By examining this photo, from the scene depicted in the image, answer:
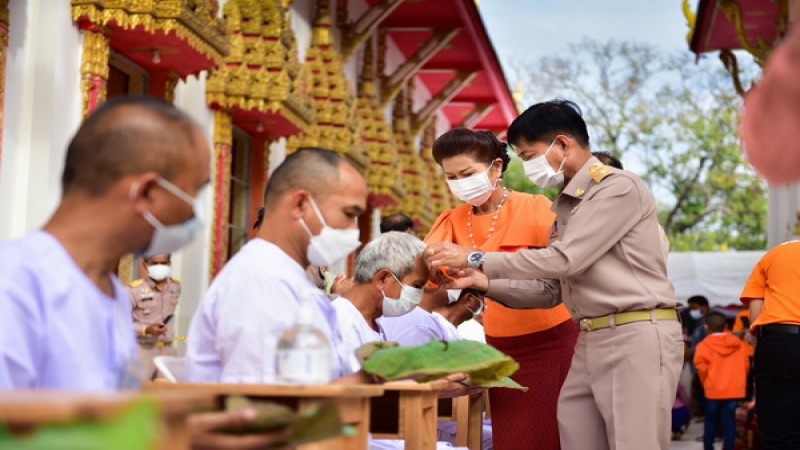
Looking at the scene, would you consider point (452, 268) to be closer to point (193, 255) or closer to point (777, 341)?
point (777, 341)

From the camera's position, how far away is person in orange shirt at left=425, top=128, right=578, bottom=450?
18.0 ft

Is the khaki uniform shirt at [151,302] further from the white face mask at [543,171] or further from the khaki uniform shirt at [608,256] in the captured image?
the khaki uniform shirt at [608,256]

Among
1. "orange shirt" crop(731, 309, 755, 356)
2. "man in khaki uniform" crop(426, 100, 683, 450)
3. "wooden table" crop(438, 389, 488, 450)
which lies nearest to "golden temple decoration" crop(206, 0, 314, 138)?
"wooden table" crop(438, 389, 488, 450)

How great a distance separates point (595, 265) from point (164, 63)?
4444 mm

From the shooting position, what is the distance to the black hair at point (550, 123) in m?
5.12

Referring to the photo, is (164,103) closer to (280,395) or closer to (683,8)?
(280,395)

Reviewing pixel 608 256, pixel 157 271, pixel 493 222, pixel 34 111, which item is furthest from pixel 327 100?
pixel 608 256

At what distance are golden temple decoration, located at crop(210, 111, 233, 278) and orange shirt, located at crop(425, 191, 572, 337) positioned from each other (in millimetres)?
3870

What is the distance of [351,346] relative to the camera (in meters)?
4.47

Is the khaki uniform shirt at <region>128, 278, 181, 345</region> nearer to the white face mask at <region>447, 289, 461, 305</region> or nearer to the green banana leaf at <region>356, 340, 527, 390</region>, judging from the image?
the white face mask at <region>447, 289, 461, 305</region>

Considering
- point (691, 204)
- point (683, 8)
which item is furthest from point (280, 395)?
point (691, 204)

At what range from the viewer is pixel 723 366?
40.7 feet

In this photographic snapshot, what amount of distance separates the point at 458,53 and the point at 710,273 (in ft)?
16.4

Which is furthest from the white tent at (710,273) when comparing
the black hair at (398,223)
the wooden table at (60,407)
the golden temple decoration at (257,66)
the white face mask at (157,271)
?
the wooden table at (60,407)
